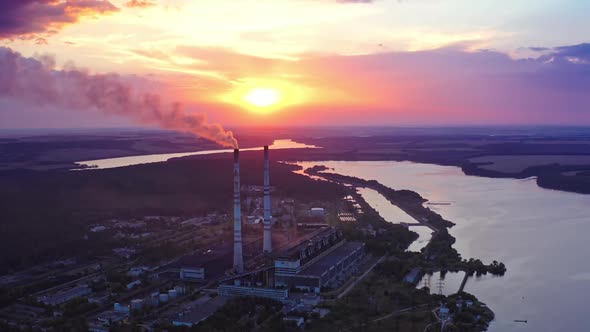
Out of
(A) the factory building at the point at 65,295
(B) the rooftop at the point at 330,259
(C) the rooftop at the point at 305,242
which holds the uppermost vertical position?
(C) the rooftop at the point at 305,242

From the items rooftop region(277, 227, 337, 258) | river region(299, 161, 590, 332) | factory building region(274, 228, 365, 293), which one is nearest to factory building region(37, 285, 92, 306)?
factory building region(274, 228, 365, 293)

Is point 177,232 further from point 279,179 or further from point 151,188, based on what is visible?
point 279,179

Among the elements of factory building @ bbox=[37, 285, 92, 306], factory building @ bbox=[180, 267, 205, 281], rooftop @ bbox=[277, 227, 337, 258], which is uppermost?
rooftop @ bbox=[277, 227, 337, 258]

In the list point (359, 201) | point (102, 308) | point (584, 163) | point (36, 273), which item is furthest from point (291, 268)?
point (584, 163)

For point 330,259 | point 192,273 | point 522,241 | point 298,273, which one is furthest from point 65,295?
point 522,241

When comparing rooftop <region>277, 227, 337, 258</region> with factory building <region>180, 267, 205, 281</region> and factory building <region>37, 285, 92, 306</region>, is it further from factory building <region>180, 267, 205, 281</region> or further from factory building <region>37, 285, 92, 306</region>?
factory building <region>37, 285, 92, 306</region>

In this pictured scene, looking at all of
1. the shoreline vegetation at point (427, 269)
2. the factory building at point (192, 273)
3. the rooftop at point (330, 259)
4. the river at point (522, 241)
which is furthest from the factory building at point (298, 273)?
the river at point (522, 241)

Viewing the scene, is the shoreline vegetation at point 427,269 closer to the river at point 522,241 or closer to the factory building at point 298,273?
the river at point 522,241

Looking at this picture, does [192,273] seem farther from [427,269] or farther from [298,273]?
[427,269]
